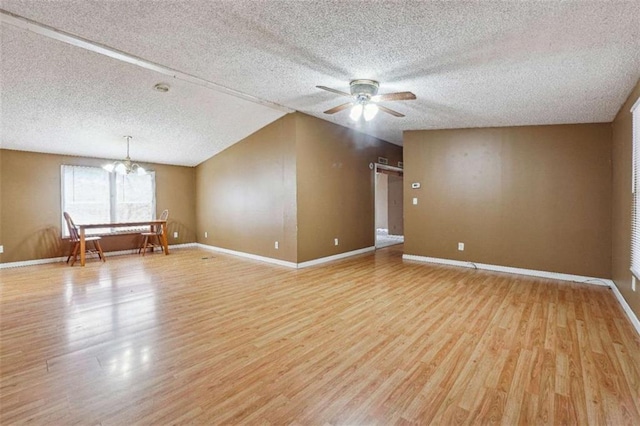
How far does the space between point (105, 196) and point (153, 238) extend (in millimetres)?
1353

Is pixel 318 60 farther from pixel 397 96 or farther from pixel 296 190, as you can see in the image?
pixel 296 190

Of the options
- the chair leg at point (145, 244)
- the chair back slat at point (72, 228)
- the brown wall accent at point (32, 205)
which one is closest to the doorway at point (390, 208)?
the chair leg at point (145, 244)

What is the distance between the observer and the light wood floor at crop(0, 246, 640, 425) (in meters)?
1.68

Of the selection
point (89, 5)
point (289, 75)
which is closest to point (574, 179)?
point (289, 75)

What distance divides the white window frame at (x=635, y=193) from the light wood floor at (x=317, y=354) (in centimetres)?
58

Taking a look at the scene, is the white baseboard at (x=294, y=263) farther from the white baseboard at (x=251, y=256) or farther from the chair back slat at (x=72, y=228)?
the chair back slat at (x=72, y=228)

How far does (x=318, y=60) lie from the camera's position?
302 cm

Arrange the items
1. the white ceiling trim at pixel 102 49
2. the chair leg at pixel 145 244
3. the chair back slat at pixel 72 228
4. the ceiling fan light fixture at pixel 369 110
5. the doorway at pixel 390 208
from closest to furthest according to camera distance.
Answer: the white ceiling trim at pixel 102 49, the ceiling fan light fixture at pixel 369 110, the chair back slat at pixel 72 228, the chair leg at pixel 145 244, the doorway at pixel 390 208

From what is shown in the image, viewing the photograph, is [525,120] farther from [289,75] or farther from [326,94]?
[289,75]

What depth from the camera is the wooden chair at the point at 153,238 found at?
6.81 metres

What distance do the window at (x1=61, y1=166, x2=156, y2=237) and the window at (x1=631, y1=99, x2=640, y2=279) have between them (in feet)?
27.4

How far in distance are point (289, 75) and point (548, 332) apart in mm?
3616

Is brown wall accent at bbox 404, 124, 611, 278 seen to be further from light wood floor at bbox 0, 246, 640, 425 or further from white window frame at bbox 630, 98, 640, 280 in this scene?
white window frame at bbox 630, 98, 640, 280

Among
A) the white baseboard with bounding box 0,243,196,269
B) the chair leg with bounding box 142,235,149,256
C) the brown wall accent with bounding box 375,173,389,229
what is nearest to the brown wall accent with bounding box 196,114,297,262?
the chair leg with bounding box 142,235,149,256
